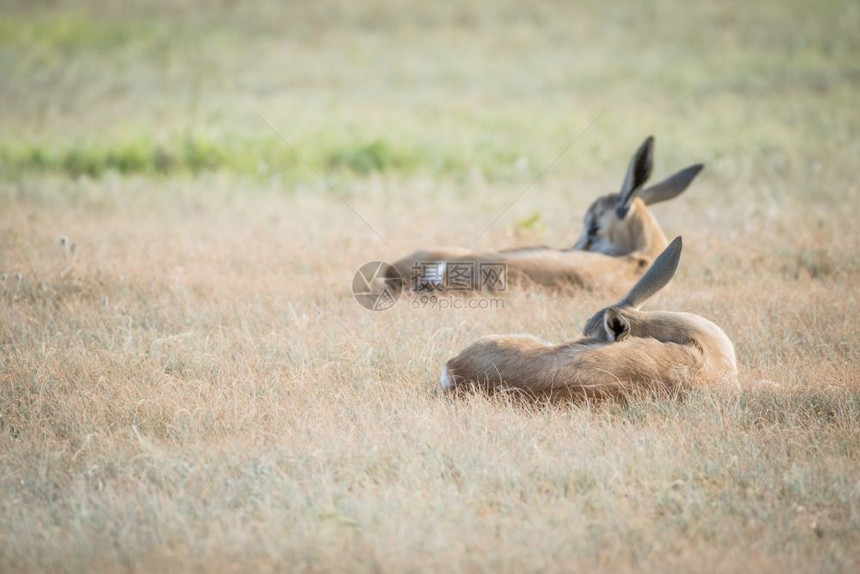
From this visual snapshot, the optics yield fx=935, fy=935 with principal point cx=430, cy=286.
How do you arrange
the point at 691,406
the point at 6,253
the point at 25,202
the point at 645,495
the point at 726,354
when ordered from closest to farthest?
1. the point at 645,495
2. the point at 691,406
3. the point at 726,354
4. the point at 6,253
5. the point at 25,202

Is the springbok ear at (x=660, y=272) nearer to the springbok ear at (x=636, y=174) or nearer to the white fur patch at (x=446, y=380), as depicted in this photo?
the white fur patch at (x=446, y=380)

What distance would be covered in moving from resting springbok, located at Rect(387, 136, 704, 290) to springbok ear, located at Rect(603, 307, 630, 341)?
2226 millimetres

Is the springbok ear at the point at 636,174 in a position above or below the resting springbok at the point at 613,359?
above

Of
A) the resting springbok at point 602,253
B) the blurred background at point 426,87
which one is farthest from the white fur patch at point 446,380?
the blurred background at point 426,87

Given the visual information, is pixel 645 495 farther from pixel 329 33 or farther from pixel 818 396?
pixel 329 33

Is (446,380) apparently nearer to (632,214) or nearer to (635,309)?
(635,309)

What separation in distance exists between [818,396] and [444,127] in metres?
11.8

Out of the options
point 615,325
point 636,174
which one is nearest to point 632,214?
point 636,174

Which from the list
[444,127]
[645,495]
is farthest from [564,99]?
[645,495]

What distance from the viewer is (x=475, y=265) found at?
7211 mm

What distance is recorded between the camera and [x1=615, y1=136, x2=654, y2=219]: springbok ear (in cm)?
770

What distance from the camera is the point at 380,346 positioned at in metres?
5.95

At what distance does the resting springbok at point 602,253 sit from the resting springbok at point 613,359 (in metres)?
1.99

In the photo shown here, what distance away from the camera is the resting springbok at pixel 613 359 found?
4.68 m
